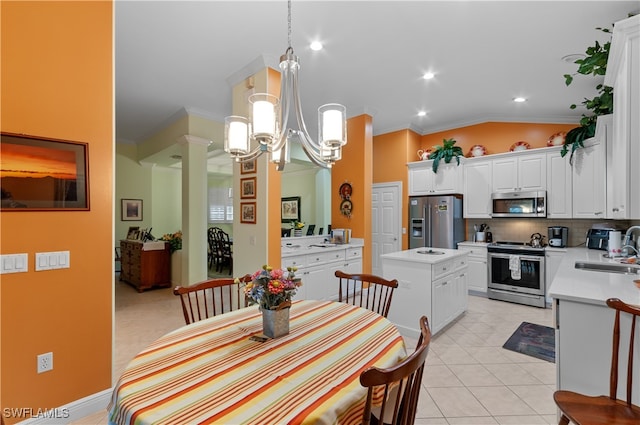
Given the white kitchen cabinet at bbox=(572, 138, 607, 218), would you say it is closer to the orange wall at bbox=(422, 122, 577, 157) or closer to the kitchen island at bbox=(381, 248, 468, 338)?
the orange wall at bbox=(422, 122, 577, 157)

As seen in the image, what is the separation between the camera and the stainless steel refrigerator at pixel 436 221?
5094 millimetres

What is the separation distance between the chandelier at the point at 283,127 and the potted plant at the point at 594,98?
2.45m

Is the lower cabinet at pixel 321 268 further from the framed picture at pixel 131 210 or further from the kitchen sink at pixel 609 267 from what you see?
the framed picture at pixel 131 210

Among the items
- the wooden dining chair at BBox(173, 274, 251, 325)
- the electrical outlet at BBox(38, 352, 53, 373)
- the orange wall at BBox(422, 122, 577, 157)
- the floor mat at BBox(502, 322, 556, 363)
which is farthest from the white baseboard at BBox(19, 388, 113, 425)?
the orange wall at BBox(422, 122, 577, 157)

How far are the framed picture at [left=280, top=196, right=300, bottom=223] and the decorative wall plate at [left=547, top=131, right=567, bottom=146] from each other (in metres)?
5.72

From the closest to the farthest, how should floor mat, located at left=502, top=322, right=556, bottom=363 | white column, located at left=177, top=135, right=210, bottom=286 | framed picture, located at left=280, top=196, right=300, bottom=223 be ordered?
1. floor mat, located at left=502, top=322, right=556, bottom=363
2. white column, located at left=177, top=135, right=210, bottom=286
3. framed picture, located at left=280, top=196, right=300, bottom=223

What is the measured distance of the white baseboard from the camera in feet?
6.09

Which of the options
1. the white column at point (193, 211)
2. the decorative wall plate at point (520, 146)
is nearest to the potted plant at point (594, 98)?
the decorative wall plate at point (520, 146)

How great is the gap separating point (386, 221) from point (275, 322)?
4.78m

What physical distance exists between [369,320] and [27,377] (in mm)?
2071

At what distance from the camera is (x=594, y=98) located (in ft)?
11.1

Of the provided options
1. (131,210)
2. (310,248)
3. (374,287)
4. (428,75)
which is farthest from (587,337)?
(131,210)

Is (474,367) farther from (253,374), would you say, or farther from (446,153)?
(446,153)

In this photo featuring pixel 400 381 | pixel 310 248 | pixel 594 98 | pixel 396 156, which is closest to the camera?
pixel 400 381
